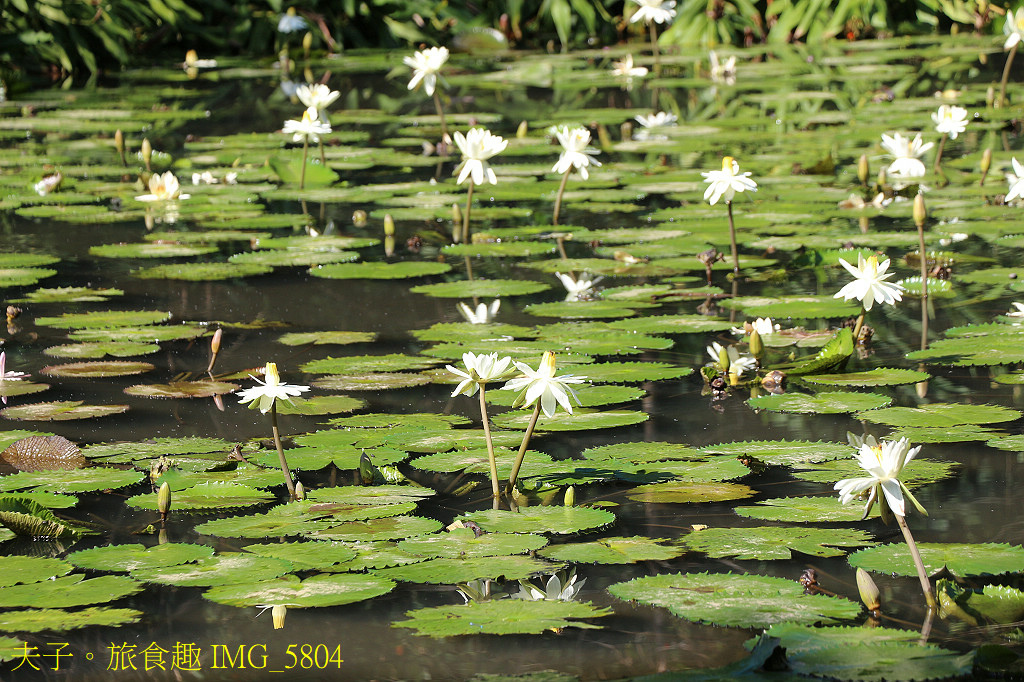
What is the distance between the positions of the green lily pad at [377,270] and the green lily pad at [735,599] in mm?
2416

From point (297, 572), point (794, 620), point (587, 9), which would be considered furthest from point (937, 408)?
point (587, 9)

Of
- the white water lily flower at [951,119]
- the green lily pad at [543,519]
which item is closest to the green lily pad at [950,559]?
the green lily pad at [543,519]

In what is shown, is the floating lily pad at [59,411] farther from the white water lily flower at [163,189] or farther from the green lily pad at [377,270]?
the white water lily flower at [163,189]

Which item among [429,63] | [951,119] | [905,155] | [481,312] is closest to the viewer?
[481,312]

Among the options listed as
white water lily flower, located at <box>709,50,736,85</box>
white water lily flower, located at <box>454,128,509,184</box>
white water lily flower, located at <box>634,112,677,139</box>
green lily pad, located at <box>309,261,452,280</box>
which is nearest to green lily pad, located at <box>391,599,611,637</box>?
green lily pad, located at <box>309,261,452,280</box>

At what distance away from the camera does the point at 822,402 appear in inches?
119

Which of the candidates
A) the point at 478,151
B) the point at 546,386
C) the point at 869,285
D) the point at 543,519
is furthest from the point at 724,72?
the point at 543,519

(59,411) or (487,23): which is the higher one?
(487,23)

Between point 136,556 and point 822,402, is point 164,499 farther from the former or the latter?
point 822,402

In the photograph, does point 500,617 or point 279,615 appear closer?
point 500,617

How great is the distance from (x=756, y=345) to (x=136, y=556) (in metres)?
1.68

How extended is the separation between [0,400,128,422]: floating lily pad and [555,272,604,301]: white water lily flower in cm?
150

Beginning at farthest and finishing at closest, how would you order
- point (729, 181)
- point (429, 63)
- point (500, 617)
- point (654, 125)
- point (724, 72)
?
point (724, 72)
point (654, 125)
point (429, 63)
point (729, 181)
point (500, 617)

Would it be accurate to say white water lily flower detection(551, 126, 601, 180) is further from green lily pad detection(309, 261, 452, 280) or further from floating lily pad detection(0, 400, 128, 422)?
floating lily pad detection(0, 400, 128, 422)
